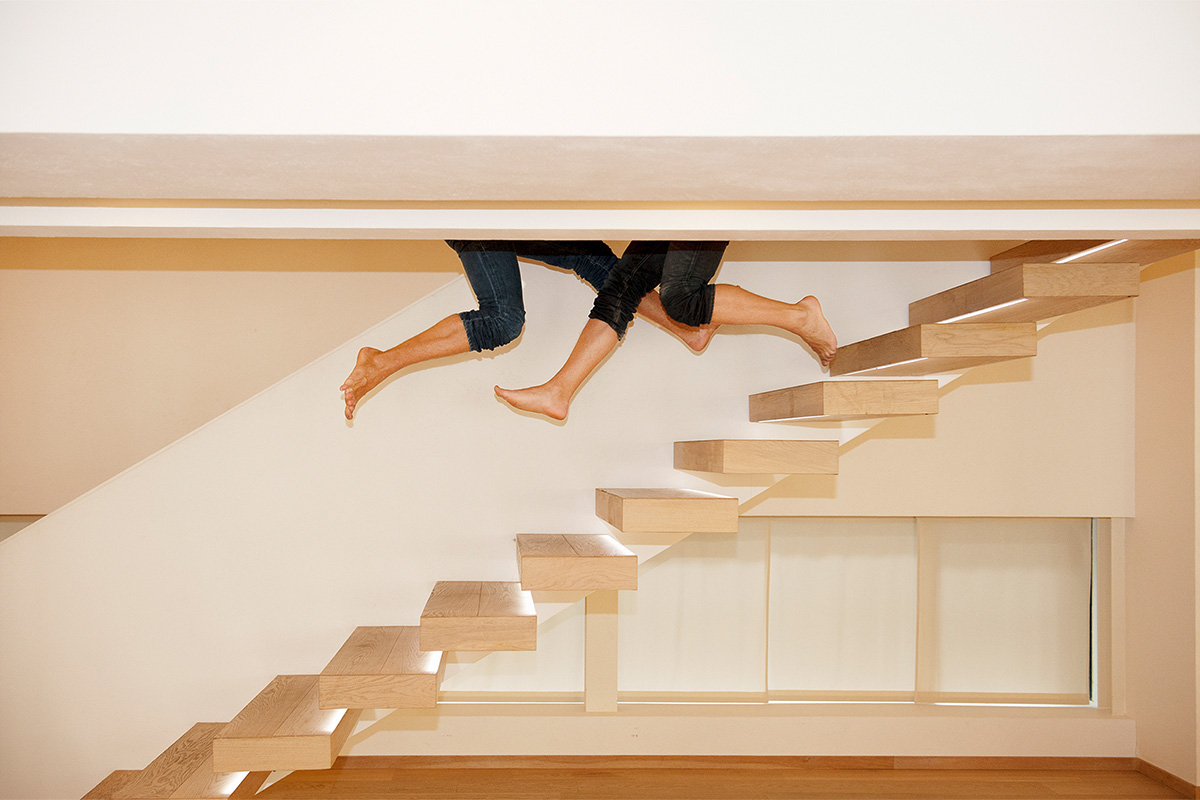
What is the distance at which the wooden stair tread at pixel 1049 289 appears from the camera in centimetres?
170

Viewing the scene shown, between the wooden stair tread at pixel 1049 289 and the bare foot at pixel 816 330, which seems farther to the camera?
the bare foot at pixel 816 330

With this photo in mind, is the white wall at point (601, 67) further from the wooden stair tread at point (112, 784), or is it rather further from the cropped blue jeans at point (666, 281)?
the wooden stair tread at point (112, 784)

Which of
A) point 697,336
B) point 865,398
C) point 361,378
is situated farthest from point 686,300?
point 361,378

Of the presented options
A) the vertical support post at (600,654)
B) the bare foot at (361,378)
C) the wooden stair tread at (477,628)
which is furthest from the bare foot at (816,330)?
the vertical support post at (600,654)

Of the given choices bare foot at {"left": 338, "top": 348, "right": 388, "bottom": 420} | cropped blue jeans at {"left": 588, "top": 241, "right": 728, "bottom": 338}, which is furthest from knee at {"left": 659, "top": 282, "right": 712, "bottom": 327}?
bare foot at {"left": 338, "top": 348, "right": 388, "bottom": 420}

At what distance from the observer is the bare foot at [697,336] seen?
7.03 feet

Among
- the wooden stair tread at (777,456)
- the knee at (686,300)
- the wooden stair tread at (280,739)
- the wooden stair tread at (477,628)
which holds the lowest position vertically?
the wooden stair tread at (280,739)

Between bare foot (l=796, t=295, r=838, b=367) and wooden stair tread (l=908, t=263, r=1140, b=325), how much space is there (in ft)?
1.28

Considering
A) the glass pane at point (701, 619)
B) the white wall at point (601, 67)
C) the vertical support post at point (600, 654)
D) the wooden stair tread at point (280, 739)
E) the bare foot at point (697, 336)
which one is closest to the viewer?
the white wall at point (601, 67)

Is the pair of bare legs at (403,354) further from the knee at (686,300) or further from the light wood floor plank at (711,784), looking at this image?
the light wood floor plank at (711,784)

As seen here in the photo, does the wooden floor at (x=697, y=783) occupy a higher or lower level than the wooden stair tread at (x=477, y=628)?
lower

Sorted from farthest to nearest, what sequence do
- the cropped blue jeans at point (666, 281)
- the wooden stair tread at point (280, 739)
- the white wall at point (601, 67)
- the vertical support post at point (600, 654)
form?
the vertical support post at point (600, 654)
the cropped blue jeans at point (666, 281)
the wooden stair tread at point (280, 739)
the white wall at point (601, 67)

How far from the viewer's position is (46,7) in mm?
876

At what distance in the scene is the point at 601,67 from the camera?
880mm
